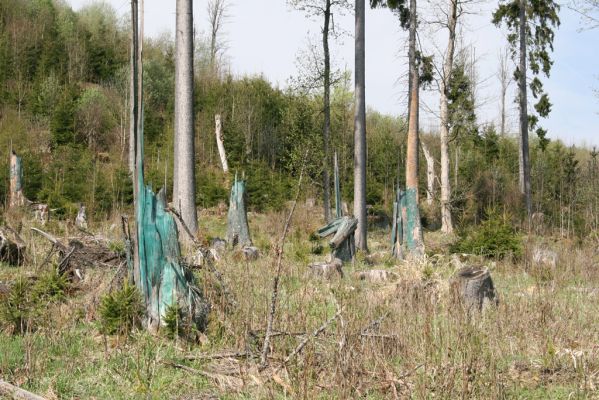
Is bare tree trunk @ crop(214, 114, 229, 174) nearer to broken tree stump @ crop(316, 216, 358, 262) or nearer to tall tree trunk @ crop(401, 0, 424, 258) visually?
tall tree trunk @ crop(401, 0, 424, 258)

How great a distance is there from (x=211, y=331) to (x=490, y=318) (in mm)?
2463

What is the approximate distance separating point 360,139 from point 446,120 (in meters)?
6.68

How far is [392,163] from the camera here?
93.6 ft

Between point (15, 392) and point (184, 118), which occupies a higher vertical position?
point (184, 118)

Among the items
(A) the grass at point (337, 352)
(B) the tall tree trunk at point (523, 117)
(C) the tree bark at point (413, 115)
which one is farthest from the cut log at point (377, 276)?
(B) the tall tree trunk at point (523, 117)

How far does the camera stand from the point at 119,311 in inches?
216

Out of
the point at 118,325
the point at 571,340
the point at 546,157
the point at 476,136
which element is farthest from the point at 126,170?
the point at 546,157

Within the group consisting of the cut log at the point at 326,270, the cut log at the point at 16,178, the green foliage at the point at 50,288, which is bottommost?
the cut log at the point at 326,270

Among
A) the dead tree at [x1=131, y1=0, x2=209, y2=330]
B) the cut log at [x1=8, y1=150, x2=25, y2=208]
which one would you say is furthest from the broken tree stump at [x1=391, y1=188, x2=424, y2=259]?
the cut log at [x1=8, y1=150, x2=25, y2=208]

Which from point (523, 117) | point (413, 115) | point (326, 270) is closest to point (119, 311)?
point (326, 270)

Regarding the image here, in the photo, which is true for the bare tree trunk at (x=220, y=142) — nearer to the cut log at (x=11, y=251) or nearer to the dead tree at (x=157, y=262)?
the cut log at (x=11, y=251)

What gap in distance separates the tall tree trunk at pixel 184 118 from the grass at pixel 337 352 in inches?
195

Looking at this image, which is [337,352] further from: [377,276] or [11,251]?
[11,251]

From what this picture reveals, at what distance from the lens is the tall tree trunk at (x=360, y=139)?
1438 cm
